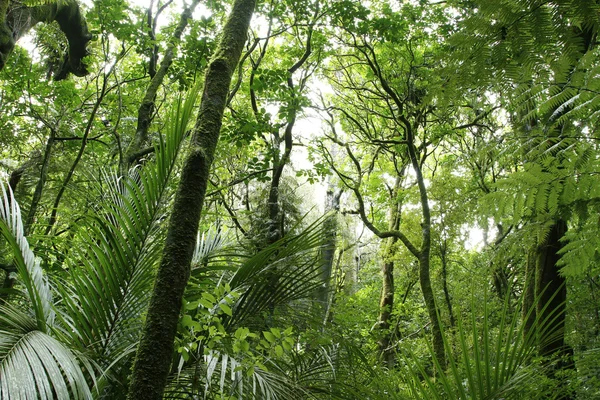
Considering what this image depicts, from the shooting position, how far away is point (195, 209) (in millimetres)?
1874

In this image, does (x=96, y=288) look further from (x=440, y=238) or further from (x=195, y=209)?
(x=440, y=238)

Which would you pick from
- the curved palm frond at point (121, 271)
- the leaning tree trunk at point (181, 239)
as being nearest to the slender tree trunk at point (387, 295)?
the curved palm frond at point (121, 271)

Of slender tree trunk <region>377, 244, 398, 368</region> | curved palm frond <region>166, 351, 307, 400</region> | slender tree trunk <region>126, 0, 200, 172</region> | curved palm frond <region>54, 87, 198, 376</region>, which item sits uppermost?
slender tree trunk <region>126, 0, 200, 172</region>

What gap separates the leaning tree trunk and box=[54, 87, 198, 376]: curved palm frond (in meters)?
0.18

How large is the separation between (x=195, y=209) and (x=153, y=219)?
0.66 m

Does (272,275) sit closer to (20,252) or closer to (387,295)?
(20,252)

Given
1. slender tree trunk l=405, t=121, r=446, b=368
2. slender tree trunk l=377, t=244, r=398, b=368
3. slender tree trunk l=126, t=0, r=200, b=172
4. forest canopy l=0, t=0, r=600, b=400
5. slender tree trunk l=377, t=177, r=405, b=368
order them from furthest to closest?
slender tree trunk l=377, t=244, r=398, b=368
slender tree trunk l=377, t=177, r=405, b=368
slender tree trunk l=405, t=121, r=446, b=368
slender tree trunk l=126, t=0, r=200, b=172
forest canopy l=0, t=0, r=600, b=400

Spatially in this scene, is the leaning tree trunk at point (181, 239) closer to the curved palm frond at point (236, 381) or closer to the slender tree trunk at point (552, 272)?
the curved palm frond at point (236, 381)

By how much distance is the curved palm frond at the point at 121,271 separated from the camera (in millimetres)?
2176

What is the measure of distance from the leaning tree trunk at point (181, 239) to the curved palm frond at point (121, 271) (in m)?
0.18

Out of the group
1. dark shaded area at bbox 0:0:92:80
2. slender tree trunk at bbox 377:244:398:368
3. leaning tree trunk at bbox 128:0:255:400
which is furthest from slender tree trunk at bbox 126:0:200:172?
slender tree trunk at bbox 377:244:398:368

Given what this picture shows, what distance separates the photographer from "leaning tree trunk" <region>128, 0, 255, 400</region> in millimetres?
1560

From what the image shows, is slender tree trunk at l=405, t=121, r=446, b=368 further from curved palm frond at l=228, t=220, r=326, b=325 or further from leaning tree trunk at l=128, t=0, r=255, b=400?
leaning tree trunk at l=128, t=0, r=255, b=400

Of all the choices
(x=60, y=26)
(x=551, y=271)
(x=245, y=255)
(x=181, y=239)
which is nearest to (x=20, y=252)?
(x=181, y=239)
